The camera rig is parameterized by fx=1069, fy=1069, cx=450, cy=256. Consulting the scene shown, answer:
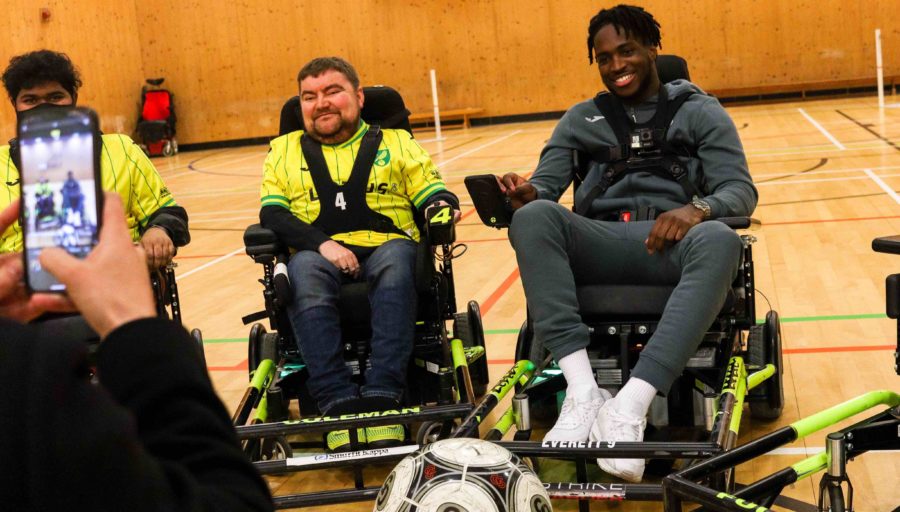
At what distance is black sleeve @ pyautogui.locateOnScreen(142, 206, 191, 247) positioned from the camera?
3133 mm

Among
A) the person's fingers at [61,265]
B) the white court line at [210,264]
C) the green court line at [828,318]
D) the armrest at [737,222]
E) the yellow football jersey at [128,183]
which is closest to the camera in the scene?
the person's fingers at [61,265]

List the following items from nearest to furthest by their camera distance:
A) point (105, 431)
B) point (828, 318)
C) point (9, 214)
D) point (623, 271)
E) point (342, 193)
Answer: point (105, 431) < point (9, 214) < point (623, 271) < point (342, 193) < point (828, 318)

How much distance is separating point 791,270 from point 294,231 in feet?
9.06

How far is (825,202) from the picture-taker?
6.99 m

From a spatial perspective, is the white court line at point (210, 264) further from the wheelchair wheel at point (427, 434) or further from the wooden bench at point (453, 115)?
the wooden bench at point (453, 115)

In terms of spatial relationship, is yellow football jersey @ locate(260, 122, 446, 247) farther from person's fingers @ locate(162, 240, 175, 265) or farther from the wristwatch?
the wristwatch

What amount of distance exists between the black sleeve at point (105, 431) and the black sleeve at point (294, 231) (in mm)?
2398

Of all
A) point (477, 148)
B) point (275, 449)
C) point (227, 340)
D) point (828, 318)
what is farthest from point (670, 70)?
point (477, 148)

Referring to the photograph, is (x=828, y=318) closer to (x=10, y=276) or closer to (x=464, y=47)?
(x=10, y=276)

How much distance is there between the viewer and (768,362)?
10.0 ft

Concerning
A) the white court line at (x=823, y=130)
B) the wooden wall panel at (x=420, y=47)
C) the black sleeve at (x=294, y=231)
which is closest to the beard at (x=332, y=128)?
the black sleeve at (x=294, y=231)

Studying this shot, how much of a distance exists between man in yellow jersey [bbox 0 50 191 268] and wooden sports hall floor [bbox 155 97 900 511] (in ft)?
2.41

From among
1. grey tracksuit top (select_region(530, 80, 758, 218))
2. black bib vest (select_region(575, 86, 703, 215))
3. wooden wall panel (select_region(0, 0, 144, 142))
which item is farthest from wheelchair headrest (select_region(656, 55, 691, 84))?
wooden wall panel (select_region(0, 0, 144, 142))

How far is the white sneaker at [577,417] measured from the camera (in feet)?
8.42
